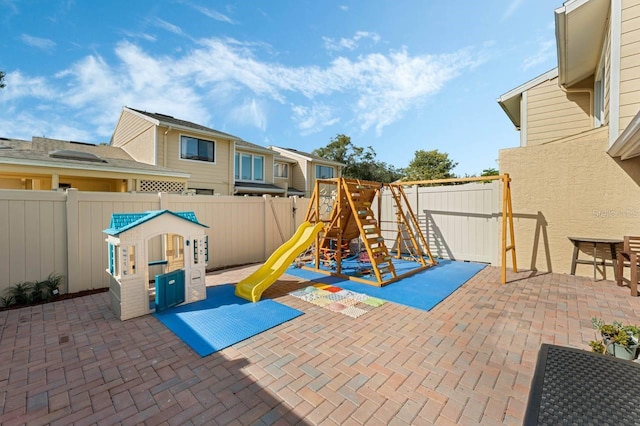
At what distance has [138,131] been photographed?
44.1 ft

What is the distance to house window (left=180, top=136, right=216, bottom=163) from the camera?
13.1 meters

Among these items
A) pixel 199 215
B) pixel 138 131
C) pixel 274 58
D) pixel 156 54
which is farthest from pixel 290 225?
pixel 138 131

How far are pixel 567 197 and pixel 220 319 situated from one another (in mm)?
7967

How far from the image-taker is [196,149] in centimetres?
1351

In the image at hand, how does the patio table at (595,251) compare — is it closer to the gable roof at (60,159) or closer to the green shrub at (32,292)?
the green shrub at (32,292)

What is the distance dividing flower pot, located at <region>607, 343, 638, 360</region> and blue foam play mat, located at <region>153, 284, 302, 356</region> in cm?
357

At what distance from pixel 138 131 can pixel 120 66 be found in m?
2.93

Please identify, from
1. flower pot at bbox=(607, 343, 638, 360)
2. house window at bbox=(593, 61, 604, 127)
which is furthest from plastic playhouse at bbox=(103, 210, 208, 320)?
house window at bbox=(593, 61, 604, 127)

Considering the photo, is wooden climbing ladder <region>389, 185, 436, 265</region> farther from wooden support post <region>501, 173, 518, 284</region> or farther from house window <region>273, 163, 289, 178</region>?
house window <region>273, 163, 289, 178</region>

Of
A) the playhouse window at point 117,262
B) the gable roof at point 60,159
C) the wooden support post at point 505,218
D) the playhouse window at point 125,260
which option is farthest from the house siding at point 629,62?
Result: the gable roof at point 60,159

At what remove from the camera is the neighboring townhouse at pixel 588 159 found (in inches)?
208

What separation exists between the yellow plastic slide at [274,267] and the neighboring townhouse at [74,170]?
7.58 meters

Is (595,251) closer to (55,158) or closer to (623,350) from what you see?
(623,350)

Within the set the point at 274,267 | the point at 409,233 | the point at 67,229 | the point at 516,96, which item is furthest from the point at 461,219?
the point at 67,229
